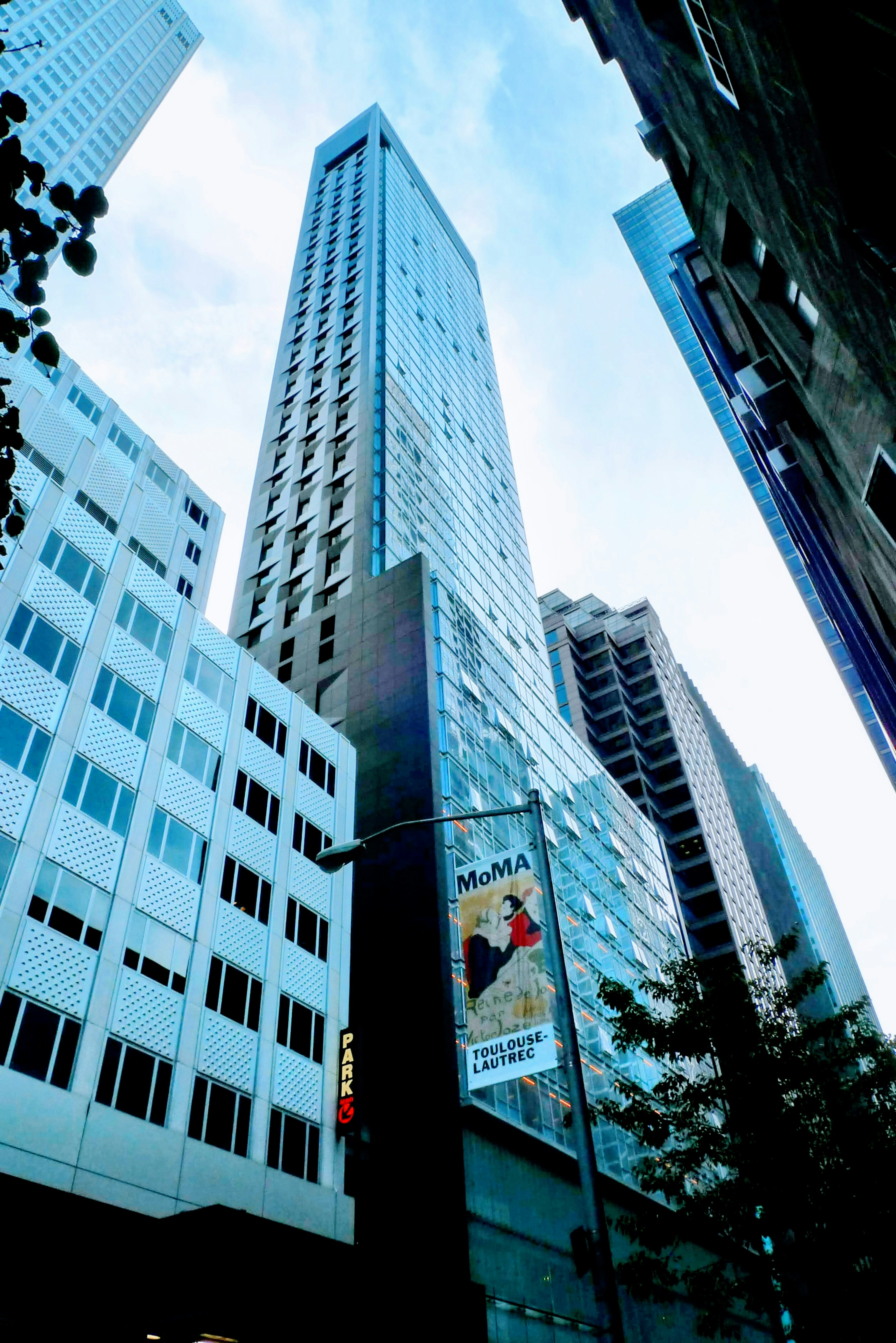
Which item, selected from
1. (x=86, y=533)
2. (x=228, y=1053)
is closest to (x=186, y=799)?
(x=228, y=1053)

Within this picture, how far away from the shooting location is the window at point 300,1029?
29203 mm

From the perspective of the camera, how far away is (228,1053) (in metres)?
26.5

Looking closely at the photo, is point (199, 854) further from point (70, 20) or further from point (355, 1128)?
point (70, 20)

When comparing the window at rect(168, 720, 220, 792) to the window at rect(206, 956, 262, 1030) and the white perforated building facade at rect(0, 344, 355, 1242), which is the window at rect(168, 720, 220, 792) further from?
the window at rect(206, 956, 262, 1030)

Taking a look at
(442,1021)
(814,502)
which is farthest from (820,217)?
(442,1021)

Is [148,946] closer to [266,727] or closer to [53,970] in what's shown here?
[53,970]

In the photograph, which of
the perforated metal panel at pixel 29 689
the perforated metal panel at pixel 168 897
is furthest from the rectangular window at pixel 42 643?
the perforated metal panel at pixel 168 897

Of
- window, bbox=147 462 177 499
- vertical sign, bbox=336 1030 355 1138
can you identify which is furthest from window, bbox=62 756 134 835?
window, bbox=147 462 177 499

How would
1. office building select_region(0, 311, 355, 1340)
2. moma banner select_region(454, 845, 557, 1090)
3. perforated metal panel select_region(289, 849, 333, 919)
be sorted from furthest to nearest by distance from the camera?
1. perforated metal panel select_region(289, 849, 333, 919)
2. office building select_region(0, 311, 355, 1340)
3. moma banner select_region(454, 845, 557, 1090)

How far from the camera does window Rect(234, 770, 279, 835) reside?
3219 centimetres

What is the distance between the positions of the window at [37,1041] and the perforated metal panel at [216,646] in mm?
14691

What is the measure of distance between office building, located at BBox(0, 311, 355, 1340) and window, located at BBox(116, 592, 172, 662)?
0.10 metres

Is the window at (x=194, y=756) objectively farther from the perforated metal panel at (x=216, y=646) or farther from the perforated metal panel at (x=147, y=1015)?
the perforated metal panel at (x=147, y=1015)

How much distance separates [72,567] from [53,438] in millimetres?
9827
